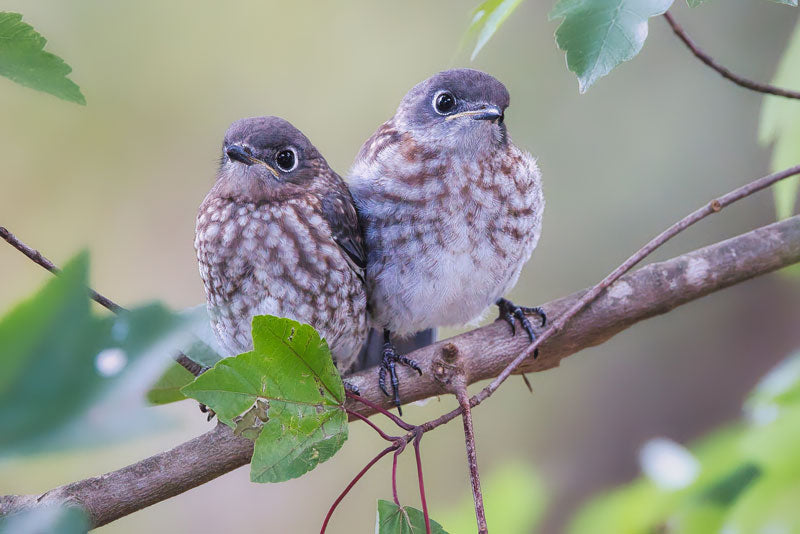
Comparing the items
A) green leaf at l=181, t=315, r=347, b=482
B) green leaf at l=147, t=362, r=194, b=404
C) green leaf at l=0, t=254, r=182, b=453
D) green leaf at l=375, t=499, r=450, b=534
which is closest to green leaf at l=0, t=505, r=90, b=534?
green leaf at l=0, t=254, r=182, b=453

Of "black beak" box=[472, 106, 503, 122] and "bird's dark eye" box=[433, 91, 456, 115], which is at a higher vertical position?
"bird's dark eye" box=[433, 91, 456, 115]

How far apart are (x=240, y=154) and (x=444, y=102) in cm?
67

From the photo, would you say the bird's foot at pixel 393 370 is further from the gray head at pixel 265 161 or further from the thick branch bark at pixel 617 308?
the gray head at pixel 265 161

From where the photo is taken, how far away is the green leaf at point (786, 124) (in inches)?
83.6

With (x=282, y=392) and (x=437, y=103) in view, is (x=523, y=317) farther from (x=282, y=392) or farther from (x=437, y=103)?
(x=282, y=392)

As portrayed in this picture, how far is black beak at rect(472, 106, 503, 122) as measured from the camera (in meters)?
2.42

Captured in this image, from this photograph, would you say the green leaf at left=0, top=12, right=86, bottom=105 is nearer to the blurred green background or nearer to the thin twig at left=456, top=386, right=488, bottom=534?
the thin twig at left=456, top=386, right=488, bottom=534

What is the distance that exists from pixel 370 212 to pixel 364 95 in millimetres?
2478

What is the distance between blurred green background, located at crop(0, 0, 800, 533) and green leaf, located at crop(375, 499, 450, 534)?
9.98ft

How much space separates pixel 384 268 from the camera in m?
2.47

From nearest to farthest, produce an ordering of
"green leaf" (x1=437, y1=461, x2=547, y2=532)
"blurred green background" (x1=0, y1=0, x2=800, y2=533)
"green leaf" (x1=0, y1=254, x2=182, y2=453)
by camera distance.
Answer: "green leaf" (x1=0, y1=254, x2=182, y2=453) < "green leaf" (x1=437, y1=461, x2=547, y2=532) < "blurred green background" (x1=0, y1=0, x2=800, y2=533)

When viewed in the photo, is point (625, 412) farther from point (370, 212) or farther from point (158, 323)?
point (158, 323)

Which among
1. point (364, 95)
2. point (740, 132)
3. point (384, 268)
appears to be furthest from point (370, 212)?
point (740, 132)

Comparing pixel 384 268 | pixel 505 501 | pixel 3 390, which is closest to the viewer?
pixel 3 390
